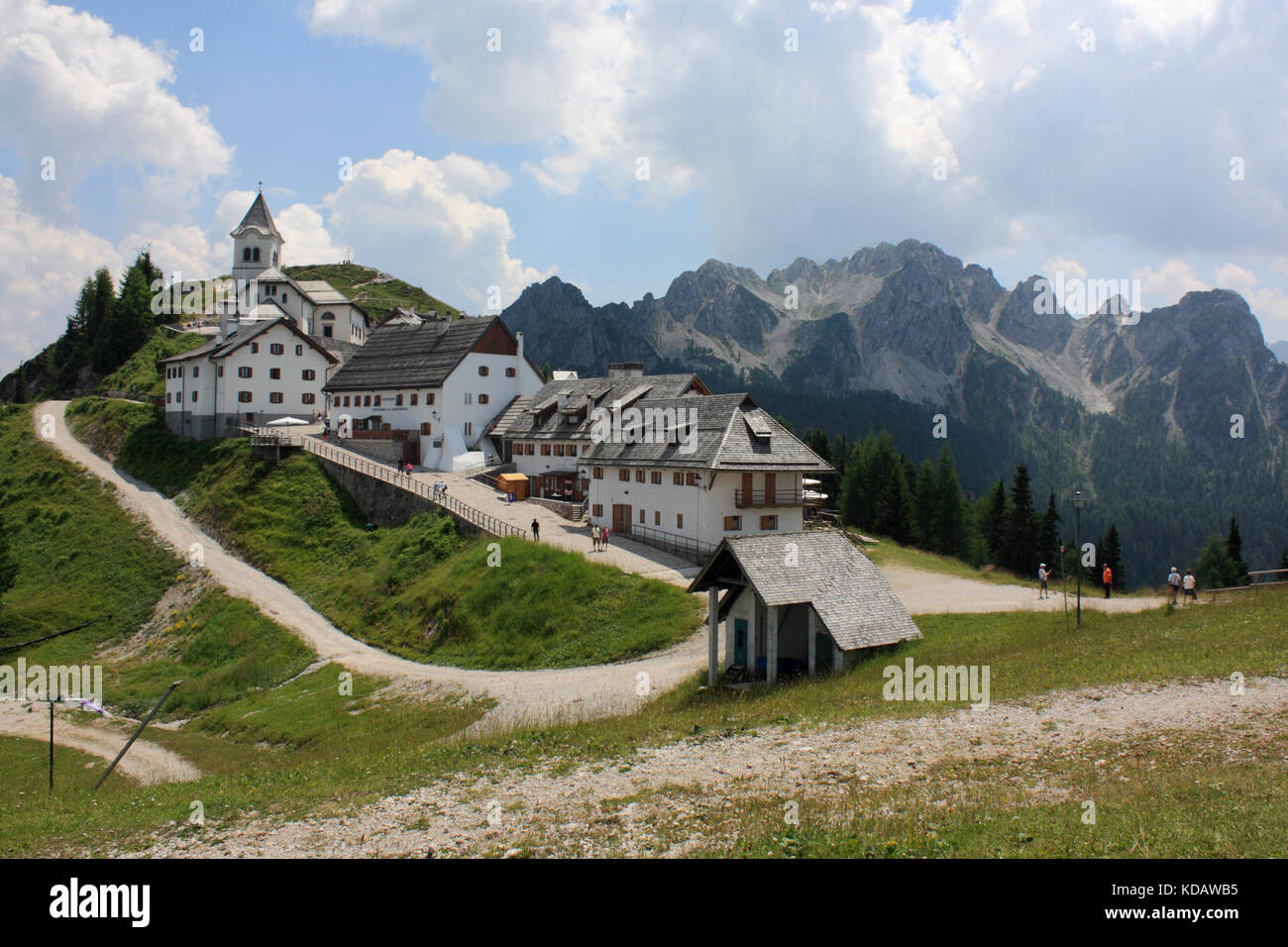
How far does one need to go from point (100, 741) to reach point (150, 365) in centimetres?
7299

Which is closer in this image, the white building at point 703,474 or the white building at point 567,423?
the white building at point 703,474

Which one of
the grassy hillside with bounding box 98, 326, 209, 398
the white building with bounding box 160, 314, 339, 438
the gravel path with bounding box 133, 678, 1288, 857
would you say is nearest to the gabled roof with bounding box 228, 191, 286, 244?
the grassy hillside with bounding box 98, 326, 209, 398

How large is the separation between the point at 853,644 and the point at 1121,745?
9370 mm

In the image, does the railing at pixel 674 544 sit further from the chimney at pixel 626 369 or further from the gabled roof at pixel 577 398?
the chimney at pixel 626 369

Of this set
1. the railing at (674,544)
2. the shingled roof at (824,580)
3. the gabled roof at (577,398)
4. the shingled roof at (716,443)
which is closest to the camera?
the shingled roof at (824,580)

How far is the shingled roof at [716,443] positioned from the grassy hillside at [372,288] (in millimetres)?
106398

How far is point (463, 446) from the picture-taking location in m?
63.7

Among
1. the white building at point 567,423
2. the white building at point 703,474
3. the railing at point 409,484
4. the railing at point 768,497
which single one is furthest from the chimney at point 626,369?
the railing at point 768,497

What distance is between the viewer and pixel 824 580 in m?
25.2

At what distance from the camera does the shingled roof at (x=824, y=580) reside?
24031 mm

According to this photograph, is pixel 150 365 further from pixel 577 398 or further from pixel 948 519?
pixel 948 519

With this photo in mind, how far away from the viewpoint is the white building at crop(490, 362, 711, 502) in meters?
55.2

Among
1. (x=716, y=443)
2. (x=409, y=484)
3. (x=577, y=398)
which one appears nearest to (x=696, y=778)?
(x=716, y=443)

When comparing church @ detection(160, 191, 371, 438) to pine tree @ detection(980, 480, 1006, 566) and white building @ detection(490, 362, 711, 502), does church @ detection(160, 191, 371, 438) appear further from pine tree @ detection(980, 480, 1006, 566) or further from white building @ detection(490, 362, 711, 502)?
pine tree @ detection(980, 480, 1006, 566)
